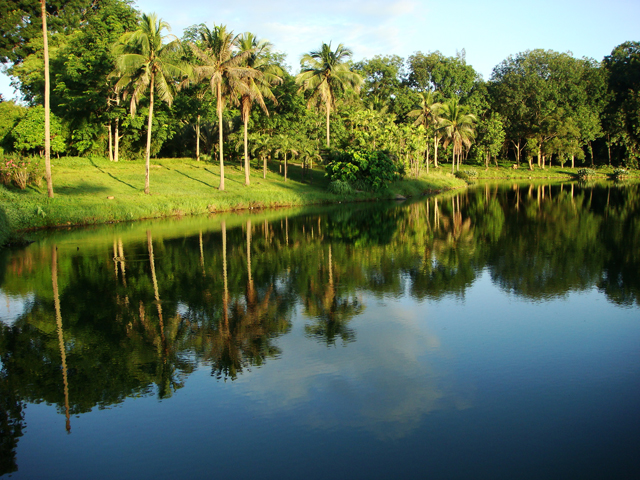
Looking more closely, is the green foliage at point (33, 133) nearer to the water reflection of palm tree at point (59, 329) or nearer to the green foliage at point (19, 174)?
the green foliage at point (19, 174)

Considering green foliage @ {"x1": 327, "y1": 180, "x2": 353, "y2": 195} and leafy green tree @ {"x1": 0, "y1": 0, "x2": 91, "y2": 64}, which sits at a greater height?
leafy green tree @ {"x1": 0, "y1": 0, "x2": 91, "y2": 64}

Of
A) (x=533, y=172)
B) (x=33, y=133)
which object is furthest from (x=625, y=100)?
(x=33, y=133)

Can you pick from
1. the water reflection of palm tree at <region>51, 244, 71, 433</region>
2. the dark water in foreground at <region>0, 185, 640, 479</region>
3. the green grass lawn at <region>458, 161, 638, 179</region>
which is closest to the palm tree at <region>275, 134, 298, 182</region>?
the water reflection of palm tree at <region>51, 244, 71, 433</region>

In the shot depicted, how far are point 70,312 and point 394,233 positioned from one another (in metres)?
15.0

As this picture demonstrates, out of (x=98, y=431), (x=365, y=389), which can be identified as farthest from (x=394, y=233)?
(x=98, y=431)

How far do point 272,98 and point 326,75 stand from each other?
38.3 feet

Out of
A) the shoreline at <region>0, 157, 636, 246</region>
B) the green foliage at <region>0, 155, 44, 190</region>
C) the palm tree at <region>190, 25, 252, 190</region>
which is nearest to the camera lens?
the shoreline at <region>0, 157, 636, 246</region>

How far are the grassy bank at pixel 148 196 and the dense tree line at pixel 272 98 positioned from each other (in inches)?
105

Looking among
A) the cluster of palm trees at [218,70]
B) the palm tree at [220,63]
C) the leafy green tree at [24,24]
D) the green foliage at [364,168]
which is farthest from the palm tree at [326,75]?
the leafy green tree at [24,24]

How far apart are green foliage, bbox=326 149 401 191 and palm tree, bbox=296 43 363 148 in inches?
244

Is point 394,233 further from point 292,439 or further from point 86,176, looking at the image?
point 86,176

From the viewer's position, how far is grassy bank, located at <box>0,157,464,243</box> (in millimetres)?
25859

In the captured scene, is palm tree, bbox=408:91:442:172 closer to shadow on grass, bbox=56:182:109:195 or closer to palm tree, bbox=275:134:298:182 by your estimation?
palm tree, bbox=275:134:298:182

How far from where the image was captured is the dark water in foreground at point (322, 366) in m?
5.68
